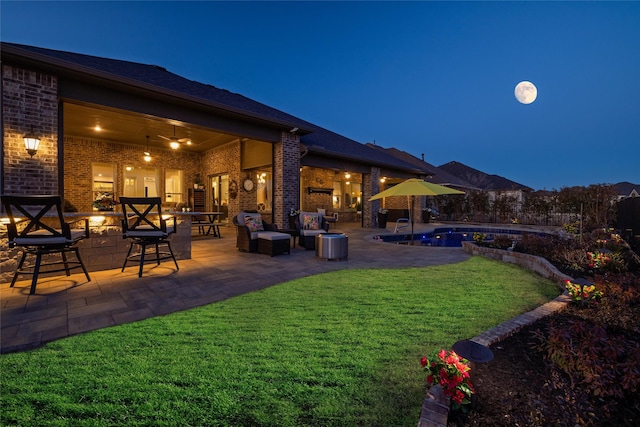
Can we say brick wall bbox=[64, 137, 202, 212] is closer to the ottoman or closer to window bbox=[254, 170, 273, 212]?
window bbox=[254, 170, 273, 212]

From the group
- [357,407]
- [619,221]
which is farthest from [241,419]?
[619,221]

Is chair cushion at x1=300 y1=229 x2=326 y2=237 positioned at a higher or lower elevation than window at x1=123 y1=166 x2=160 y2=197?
lower

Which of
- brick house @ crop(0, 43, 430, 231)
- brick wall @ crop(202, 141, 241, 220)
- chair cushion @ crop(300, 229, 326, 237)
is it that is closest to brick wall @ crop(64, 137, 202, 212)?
brick house @ crop(0, 43, 430, 231)

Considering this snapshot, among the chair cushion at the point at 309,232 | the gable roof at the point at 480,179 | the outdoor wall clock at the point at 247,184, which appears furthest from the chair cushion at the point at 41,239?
the gable roof at the point at 480,179

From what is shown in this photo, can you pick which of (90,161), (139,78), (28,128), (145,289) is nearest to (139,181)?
(90,161)

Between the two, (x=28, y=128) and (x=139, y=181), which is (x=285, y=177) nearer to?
(x=28, y=128)

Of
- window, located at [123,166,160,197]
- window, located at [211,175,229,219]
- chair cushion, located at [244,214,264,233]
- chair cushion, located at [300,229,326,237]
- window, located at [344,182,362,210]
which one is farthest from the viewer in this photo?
window, located at [344,182,362,210]

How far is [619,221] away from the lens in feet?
29.4

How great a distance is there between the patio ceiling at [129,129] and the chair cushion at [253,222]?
2.81 meters

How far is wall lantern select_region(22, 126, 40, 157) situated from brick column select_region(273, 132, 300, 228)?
5.62m

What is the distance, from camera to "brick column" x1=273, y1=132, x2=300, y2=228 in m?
9.16

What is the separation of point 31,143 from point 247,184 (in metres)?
6.87

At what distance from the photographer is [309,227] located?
7578mm

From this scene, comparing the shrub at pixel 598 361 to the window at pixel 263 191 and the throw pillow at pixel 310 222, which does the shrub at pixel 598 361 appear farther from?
the window at pixel 263 191
